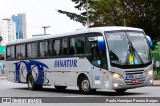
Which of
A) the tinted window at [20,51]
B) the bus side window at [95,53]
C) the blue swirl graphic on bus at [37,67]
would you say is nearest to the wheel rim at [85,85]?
the bus side window at [95,53]

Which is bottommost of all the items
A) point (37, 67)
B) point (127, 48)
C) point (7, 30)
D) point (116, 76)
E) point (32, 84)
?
point (32, 84)

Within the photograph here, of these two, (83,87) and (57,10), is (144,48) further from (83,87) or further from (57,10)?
(57,10)

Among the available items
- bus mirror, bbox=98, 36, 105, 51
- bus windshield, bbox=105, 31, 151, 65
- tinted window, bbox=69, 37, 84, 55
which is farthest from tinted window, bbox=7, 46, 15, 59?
bus mirror, bbox=98, 36, 105, 51

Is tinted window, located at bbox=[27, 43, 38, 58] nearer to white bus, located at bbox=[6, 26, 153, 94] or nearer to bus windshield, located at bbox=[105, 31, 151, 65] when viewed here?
white bus, located at bbox=[6, 26, 153, 94]

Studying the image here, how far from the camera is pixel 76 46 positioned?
21.6 metres

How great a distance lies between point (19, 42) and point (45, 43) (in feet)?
13.1

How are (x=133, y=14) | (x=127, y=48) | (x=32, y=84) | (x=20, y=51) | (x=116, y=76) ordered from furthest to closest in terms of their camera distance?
1. (x=133, y=14)
2. (x=20, y=51)
3. (x=32, y=84)
4. (x=127, y=48)
5. (x=116, y=76)

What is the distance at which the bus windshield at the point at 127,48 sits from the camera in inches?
766

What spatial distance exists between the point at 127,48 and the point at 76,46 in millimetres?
2915

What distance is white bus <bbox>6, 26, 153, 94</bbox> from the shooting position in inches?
765

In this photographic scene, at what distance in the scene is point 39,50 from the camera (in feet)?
83.9

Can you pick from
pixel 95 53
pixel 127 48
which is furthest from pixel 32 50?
pixel 127 48

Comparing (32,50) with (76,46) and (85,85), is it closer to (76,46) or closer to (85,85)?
(76,46)

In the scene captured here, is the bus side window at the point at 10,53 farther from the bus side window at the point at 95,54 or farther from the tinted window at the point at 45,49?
the bus side window at the point at 95,54
